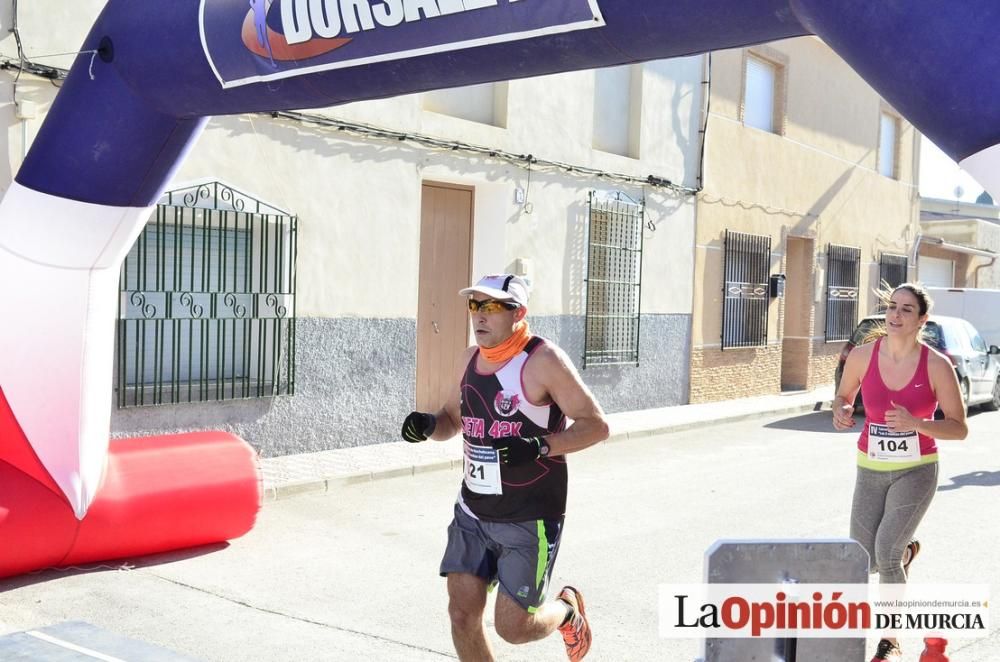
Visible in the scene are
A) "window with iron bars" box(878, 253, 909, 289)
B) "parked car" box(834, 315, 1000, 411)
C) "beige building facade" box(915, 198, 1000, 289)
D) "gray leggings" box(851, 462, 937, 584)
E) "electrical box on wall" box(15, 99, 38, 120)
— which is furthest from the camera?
"beige building facade" box(915, 198, 1000, 289)

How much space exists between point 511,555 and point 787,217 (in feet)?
50.8

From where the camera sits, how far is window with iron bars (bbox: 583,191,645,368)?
1430 cm

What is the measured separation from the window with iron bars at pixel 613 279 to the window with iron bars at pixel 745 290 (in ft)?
7.99

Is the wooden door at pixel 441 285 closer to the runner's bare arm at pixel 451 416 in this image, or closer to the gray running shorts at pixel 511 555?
the runner's bare arm at pixel 451 416

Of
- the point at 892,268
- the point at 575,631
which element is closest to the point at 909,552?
the point at 575,631

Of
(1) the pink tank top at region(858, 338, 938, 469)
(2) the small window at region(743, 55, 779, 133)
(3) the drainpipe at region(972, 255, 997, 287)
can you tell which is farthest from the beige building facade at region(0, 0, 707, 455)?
(3) the drainpipe at region(972, 255, 997, 287)

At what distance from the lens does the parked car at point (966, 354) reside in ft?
49.1

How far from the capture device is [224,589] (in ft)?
20.2

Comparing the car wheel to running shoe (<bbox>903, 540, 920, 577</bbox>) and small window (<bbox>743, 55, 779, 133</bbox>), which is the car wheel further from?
running shoe (<bbox>903, 540, 920, 577</bbox>)

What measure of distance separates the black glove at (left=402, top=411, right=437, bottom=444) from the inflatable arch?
1422mm

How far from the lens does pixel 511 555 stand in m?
4.21

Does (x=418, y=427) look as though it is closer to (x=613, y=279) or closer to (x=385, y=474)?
(x=385, y=474)

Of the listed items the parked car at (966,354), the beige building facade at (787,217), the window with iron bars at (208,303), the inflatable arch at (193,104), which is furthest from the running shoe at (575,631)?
the beige building facade at (787,217)

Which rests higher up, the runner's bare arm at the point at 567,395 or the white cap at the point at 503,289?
the white cap at the point at 503,289
